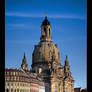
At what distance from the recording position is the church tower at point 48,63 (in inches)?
4976

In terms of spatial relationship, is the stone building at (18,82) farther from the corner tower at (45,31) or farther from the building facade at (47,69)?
the corner tower at (45,31)

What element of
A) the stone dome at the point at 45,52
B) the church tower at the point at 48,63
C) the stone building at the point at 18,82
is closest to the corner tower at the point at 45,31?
the church tower at the point at 48,63

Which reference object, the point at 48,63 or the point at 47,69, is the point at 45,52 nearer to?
the point at 48,63

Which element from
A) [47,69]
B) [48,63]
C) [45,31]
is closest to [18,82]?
[47,69]

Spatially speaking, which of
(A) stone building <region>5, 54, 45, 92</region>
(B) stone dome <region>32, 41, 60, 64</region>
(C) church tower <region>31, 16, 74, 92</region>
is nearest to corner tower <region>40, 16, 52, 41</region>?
(C) church tower <region>31, 16, 74, 92</region>

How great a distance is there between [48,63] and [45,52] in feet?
19.1

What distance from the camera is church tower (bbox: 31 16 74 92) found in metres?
126

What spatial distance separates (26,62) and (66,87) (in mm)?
20718
